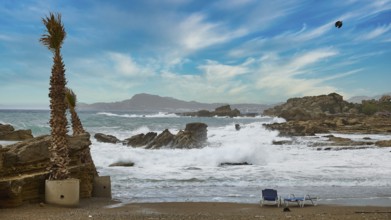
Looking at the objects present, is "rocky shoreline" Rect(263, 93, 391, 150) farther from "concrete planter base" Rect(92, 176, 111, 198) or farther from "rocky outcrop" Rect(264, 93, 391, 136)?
"concrete planter base" Rect(92, 176, 111, 198)

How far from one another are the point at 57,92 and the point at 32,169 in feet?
8.45

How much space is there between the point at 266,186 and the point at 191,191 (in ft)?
10.5

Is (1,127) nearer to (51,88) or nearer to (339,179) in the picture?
(51,88)

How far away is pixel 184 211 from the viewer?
488 inches

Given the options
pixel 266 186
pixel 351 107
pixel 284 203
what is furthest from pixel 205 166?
pixel 351 107

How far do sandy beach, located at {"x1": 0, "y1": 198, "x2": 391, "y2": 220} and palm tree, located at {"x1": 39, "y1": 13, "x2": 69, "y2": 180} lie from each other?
1.61m

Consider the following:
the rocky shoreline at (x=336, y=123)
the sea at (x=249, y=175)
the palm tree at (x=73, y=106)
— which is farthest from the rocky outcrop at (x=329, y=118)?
the palm tree at (x=73, y=106)

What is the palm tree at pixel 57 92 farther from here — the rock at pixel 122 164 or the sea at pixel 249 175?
the rock at pixel 122 164

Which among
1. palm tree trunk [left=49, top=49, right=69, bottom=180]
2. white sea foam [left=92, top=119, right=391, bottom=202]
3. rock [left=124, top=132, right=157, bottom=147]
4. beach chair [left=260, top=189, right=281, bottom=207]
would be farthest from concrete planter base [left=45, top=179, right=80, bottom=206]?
rock [left=124, top=132, right=157, bottom=147]

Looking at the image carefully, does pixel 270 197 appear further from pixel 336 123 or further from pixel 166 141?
pixel 336 123

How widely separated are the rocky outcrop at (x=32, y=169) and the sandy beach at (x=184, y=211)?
448mm

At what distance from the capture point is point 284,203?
44.1 feet

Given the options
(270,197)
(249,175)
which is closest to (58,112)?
(270,197)

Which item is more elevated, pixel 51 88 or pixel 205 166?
pixel 51 88
